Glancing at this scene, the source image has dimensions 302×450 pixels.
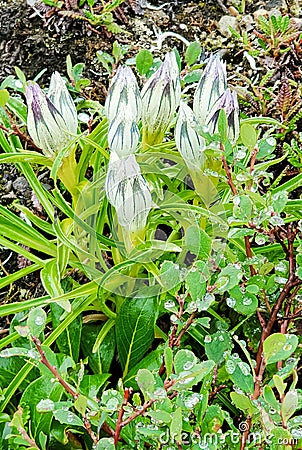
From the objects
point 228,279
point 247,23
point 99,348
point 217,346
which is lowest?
point 99,348

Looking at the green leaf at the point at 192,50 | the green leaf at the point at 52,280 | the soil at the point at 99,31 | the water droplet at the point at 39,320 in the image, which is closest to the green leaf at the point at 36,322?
the water droplet at the point at 39,320

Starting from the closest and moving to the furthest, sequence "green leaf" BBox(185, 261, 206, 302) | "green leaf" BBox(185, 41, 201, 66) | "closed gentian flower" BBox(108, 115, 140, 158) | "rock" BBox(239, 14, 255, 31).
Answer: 1. "green leaf" BBox(185, 261, 206, 302)
2. "closed gentian flower" BBox(108, 115, 140, 158)
3. "green leaf" BBox(185, 41, 201, 66)
4. "rock" BBox(239, 14, 255, 31)

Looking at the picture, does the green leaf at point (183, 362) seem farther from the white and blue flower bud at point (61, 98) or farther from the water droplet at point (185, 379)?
the white and blue flower bud at point (61, 98)

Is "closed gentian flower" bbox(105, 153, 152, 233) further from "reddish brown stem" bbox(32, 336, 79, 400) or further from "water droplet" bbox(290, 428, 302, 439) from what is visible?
"water droplet" bbox(290, 428, 302, 439)

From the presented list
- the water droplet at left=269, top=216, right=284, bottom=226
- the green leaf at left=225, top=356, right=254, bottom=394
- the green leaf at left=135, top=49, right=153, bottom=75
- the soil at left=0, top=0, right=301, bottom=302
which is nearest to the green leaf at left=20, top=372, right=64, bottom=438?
the green leaf at left=225, top=356, right=254, bottom=394

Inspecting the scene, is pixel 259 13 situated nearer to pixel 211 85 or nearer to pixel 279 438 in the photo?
pixel 211 85

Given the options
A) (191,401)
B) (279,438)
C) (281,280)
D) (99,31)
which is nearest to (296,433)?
(279,438)
